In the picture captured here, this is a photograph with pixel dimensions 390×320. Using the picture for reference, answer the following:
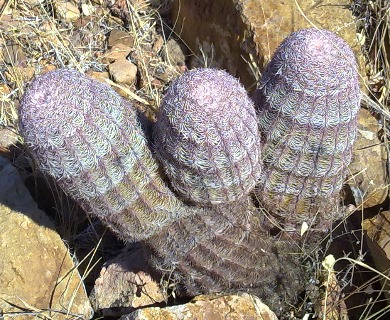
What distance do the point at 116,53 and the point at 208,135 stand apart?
1910 mm

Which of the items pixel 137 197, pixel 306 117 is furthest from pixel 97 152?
pixel 306 117

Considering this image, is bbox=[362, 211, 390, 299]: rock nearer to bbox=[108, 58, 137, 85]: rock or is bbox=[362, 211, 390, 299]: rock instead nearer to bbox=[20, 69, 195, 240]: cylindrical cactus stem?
bbox=[20, 69, 195, 240]: cylindrical cactus stem

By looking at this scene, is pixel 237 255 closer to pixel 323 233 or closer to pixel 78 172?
pixel 323 233

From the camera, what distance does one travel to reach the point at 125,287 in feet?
7.04

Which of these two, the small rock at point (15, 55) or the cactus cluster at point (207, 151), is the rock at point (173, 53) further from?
the cactus cluster at point (207, 151)

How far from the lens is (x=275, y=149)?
1.72 m

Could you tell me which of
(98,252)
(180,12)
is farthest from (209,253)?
(180,12)

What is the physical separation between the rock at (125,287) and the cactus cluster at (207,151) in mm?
182

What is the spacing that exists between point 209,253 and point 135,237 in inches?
9.8

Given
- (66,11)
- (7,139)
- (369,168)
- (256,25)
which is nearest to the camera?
(369,168)

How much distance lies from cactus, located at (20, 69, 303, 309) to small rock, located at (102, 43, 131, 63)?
1.58 metres

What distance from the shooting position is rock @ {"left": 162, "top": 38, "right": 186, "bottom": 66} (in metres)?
3.27

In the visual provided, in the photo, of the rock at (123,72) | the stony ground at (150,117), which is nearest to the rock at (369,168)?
the stony ground at (150,117)

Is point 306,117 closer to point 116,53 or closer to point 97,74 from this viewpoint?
point 97,74
